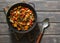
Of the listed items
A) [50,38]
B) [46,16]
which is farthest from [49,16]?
[50,38]

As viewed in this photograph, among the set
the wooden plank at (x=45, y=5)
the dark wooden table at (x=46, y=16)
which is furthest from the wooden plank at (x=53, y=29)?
the wooden plank at (x=45, y=5)

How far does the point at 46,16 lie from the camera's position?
121 cm

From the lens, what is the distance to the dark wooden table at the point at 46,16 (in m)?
1.19

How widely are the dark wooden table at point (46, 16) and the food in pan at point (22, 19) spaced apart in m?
0.10

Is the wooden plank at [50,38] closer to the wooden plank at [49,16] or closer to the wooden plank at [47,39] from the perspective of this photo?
the wooden plank at [47,39]

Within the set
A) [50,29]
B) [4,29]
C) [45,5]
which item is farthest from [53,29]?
[4,29]

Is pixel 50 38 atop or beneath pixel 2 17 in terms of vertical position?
beneath

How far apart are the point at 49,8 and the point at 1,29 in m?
0.36

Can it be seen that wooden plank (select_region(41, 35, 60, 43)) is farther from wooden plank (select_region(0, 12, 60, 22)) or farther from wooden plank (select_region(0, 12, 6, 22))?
wooden plank (select_region(0, 12, 6, 22))

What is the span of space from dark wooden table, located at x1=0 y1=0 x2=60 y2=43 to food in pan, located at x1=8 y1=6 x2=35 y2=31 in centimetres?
10

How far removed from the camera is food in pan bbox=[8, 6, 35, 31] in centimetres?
111

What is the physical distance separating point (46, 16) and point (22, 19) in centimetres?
18

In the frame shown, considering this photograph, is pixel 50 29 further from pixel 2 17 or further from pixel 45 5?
pixel 2 17

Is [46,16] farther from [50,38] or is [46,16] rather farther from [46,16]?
[50,38]
